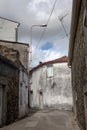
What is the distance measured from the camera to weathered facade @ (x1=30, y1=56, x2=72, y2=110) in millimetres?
33844

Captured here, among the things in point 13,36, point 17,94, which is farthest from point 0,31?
point 17,94

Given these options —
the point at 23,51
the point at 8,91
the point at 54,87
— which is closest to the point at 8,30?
the point at 23,51

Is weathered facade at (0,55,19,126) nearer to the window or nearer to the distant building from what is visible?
the distant building

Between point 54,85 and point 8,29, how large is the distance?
377 inches

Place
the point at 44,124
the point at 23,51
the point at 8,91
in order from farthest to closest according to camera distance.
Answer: the point at 23,51 → the point at 8,91 → the point at 44,124

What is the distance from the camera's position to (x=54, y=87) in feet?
116

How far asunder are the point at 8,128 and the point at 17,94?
16.8ft

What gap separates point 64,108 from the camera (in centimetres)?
3325

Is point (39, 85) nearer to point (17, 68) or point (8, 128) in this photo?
point (17, 68)

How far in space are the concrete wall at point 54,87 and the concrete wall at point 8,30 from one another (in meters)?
7.83

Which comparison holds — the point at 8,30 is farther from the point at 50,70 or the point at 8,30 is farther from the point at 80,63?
the point at 80,63

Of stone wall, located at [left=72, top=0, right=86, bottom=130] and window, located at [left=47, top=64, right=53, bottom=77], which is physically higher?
window, located at [left=47, top=64, right=53, bottom=77]

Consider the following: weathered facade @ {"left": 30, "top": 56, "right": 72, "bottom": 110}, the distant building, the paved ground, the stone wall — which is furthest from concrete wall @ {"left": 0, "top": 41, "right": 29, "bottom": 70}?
the stone wall

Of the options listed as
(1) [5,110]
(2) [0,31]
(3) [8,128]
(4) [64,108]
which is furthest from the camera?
(4) [64,108]
